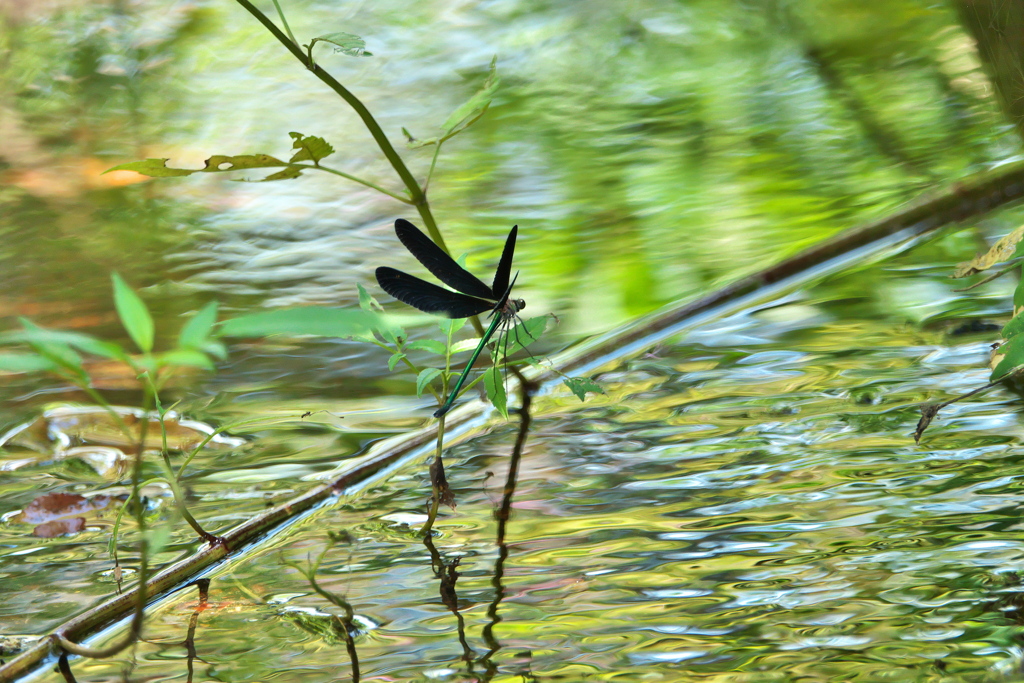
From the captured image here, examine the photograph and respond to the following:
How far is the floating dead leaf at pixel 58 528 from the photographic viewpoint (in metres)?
1.02

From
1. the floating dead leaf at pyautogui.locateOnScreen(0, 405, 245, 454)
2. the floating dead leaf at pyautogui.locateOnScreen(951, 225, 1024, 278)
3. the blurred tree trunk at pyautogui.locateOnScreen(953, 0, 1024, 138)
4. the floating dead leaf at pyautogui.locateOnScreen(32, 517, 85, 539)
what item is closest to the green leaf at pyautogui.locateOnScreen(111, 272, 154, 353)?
the floating dead leaf at pyautogui.locateOnScreen(32, 517, 85, 539)

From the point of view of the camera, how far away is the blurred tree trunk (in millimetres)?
1500

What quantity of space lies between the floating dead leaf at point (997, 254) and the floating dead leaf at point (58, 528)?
1.08m

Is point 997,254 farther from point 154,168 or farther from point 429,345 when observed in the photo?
point 154,168

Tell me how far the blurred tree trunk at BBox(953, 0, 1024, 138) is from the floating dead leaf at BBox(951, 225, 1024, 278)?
2.01ft

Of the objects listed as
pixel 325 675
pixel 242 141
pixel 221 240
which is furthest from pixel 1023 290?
pixel 242 141

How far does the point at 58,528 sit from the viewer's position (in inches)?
40.6

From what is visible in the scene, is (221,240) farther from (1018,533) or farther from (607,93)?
(1018,533)

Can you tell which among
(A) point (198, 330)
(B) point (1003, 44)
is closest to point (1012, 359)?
(A) point (198, 330)

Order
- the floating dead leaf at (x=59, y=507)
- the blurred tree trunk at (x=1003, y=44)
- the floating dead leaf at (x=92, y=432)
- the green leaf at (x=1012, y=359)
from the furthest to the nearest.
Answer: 1. the blurred tree trunk at (x=1003, y=44)
2. the floating dead leaf at (x=92, y=432)
3. the floating dead leaf at (x=59, y=507)
4. the green leaf at (x=1012, y=359)

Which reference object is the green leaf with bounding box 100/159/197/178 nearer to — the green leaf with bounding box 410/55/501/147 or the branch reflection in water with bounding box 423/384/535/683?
the green leaf with bounding box 410/55/501/147

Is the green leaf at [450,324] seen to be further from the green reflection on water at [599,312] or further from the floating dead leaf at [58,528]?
the floating dead leaf at [58,528]

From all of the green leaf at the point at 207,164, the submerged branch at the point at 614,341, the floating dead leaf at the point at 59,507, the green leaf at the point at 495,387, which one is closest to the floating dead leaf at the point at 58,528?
the floating dead leaf at the point at 59,507

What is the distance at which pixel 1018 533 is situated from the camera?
815mm
